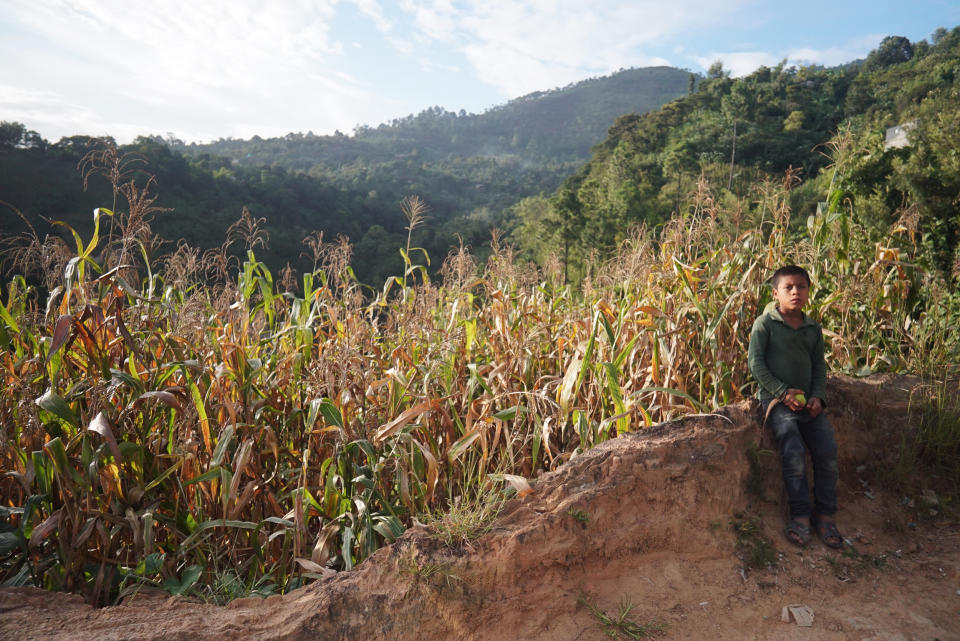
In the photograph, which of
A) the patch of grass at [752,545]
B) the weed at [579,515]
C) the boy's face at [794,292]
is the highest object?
the boy's face at [794,292]

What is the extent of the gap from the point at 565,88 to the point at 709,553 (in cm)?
17944

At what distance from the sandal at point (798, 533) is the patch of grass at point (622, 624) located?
2.85 ft

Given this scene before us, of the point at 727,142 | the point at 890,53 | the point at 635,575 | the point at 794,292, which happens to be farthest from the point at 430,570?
the point at 890,53

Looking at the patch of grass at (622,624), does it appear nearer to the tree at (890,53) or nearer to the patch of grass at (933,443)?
the patch of grass at (933,443)

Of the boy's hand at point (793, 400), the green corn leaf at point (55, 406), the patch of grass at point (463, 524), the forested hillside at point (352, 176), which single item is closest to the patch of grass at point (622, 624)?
the patch of grass at point (463, 524)

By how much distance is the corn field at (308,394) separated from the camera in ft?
6.84

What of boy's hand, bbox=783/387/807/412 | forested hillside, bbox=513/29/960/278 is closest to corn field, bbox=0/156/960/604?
boy's hand, bbox=783/387/807/412

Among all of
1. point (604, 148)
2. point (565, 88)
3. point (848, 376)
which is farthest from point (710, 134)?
point (565, 88)

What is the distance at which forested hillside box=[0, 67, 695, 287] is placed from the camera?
76.2 ft

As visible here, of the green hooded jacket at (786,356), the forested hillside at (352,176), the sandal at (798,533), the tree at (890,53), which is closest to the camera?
the sandal at (798,533)

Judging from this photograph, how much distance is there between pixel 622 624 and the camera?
6.03ft

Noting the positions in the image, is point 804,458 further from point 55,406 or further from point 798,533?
point 55,406

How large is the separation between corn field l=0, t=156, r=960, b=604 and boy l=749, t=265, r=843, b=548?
251mm

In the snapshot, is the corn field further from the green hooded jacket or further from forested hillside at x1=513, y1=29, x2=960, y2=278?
forested hillside at x1=513, y1=29, x2=960, y2=278
